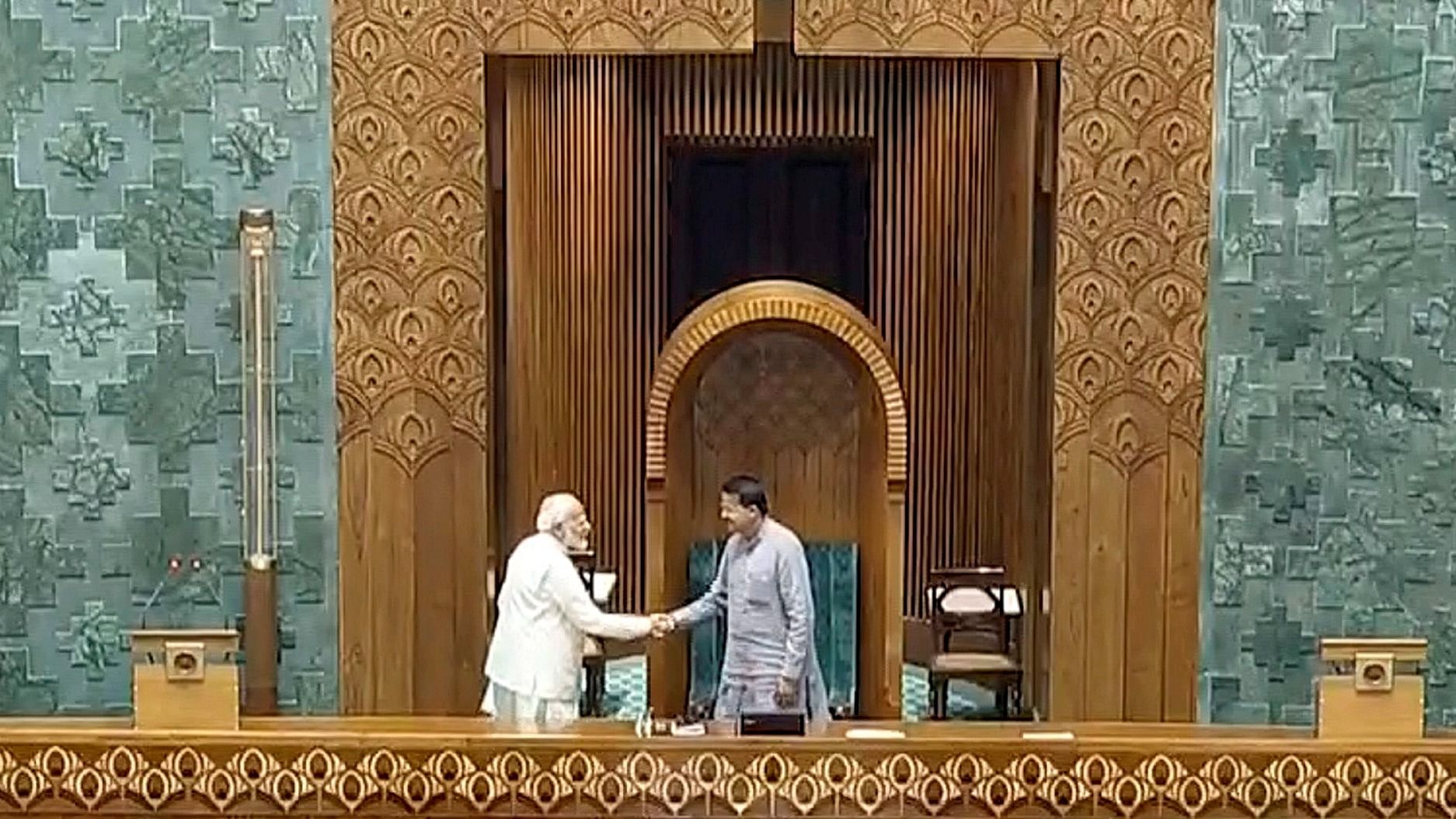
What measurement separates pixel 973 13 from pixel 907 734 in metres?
3.81

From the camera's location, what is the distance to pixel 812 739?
7.09 metres

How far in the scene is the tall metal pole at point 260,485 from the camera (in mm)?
9531

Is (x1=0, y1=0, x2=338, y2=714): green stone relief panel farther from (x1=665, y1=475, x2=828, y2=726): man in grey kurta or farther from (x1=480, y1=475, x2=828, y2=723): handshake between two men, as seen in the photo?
(x1=665, y1=475, x2=828, y2=726): man in grey kurta

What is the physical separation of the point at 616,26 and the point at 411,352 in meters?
1.73

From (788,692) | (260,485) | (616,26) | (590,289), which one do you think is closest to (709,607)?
(788,692)

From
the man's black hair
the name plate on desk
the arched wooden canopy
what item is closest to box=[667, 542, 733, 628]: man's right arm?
the man's black hair

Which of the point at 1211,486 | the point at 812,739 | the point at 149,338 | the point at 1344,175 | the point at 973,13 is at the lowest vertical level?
the point at 812,739

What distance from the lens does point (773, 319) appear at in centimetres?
1024

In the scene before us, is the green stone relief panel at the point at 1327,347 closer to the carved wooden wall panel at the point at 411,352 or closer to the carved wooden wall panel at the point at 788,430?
the carved wooden wall panel at the point at 788,430

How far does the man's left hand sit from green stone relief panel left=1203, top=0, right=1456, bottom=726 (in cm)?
206

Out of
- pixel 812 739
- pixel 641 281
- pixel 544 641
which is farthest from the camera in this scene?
pixel 641 281

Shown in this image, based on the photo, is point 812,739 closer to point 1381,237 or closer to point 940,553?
point 1381,237

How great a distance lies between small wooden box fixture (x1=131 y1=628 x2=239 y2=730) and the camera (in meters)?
6.99

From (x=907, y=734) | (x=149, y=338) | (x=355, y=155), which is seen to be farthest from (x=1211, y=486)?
(x=149, y=338)
